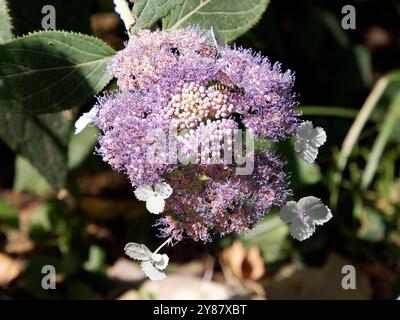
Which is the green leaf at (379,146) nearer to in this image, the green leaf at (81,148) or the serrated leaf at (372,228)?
the serrated leaf at (372,228)

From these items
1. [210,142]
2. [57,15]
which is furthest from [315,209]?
[57,15]

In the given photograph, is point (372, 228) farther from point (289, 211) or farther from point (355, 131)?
point (289, 211)

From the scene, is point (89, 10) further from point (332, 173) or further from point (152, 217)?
point (332, 173)

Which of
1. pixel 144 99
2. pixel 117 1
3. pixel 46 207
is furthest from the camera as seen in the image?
pixel 46 207

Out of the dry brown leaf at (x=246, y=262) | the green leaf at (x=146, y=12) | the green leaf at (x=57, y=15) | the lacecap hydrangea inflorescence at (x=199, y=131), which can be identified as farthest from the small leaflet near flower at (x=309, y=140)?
the dry brown leaf at (x=246, y=262)

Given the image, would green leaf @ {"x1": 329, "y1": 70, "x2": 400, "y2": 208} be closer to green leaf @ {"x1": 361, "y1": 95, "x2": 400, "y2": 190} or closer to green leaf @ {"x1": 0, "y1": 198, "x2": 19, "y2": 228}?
green leaf @ {"x1": 361, "y1": 95, "x2": 400, "y2": 190}
